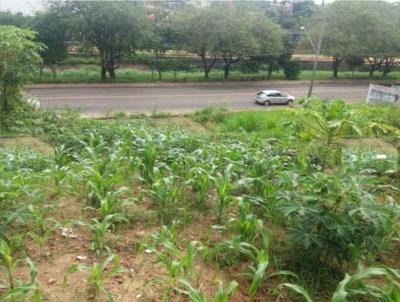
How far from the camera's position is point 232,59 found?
30219 mm

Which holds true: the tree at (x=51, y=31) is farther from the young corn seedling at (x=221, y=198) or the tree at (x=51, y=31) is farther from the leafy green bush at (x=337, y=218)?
the leafy green bush at (x=337, y=218)

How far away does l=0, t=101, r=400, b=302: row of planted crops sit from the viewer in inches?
118

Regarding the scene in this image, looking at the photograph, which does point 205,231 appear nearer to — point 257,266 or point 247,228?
point 247,228

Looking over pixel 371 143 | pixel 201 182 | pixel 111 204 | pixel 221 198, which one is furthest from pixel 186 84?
pixel 111 204

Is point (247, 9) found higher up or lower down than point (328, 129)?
higher up

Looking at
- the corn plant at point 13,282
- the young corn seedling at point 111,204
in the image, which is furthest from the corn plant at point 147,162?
the corn plant at point 13,282

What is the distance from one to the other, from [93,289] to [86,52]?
2667 centimetres

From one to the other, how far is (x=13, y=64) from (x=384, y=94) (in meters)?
14.9

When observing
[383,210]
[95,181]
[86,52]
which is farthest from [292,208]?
[86,52]

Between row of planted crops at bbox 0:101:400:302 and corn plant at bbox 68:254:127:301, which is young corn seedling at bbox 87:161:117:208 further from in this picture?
corn plant at bbox 68:254:127:301

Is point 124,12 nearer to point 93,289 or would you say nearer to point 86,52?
point 86,52

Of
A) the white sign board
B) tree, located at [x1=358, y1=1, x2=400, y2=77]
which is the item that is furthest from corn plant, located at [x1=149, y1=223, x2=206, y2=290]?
tree, located at [x1=358, y1=1, x2=400, y2=77]

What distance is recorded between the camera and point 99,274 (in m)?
2.97

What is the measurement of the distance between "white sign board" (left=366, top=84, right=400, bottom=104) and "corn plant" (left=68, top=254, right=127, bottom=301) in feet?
55.8
